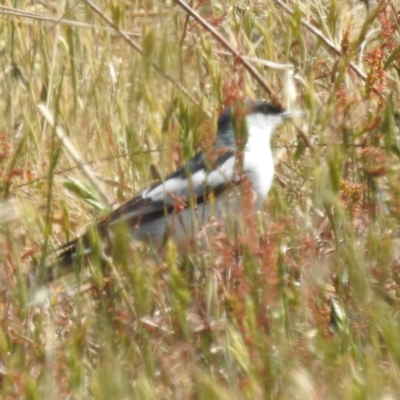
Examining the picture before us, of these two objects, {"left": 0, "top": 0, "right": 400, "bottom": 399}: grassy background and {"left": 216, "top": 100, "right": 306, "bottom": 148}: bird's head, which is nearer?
{"left": 0, "top": 0, "right": 400, "bottom": 399}: grassy background

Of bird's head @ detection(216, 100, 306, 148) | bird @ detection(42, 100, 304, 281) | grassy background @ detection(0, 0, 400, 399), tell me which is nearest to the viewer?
grassy background @ detection(0, 0, 400, 399)

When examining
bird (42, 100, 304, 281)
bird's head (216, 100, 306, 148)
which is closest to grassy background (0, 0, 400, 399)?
bird (42, 100, 304, 281)

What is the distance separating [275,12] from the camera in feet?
9.52

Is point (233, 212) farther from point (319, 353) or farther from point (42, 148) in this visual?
point (42, 148)

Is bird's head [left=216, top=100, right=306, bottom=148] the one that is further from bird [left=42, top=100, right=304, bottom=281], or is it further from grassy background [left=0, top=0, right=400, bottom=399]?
grassy background [left=0, top=0, right=400, bottom=399]

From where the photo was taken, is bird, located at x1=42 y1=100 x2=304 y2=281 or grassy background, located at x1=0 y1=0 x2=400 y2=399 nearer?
grassy background, located at x1=0 y1=0 x2=400 y2=399

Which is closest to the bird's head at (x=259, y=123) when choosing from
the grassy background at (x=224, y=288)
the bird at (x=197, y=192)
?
the bird at (x=197, y=192)

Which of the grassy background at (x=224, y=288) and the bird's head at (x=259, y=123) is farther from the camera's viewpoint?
the bird's head at (x=259, y=123)

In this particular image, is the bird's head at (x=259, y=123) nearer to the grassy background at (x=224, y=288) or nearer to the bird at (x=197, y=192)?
the bird at (x=197, y=192)

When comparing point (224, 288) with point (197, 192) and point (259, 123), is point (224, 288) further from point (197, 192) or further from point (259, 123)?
point (259, 123)

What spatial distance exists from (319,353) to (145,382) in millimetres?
292

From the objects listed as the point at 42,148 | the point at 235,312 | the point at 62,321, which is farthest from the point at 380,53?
the point at 42,148

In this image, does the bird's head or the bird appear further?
the bird's head

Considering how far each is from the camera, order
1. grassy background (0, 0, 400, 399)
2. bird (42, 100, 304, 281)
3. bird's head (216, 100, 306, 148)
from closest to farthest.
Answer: grassy background (0, 0, 400, 399)
bird (42, 100, 304, 281)
bird's head (216, 100, 306, 148)
